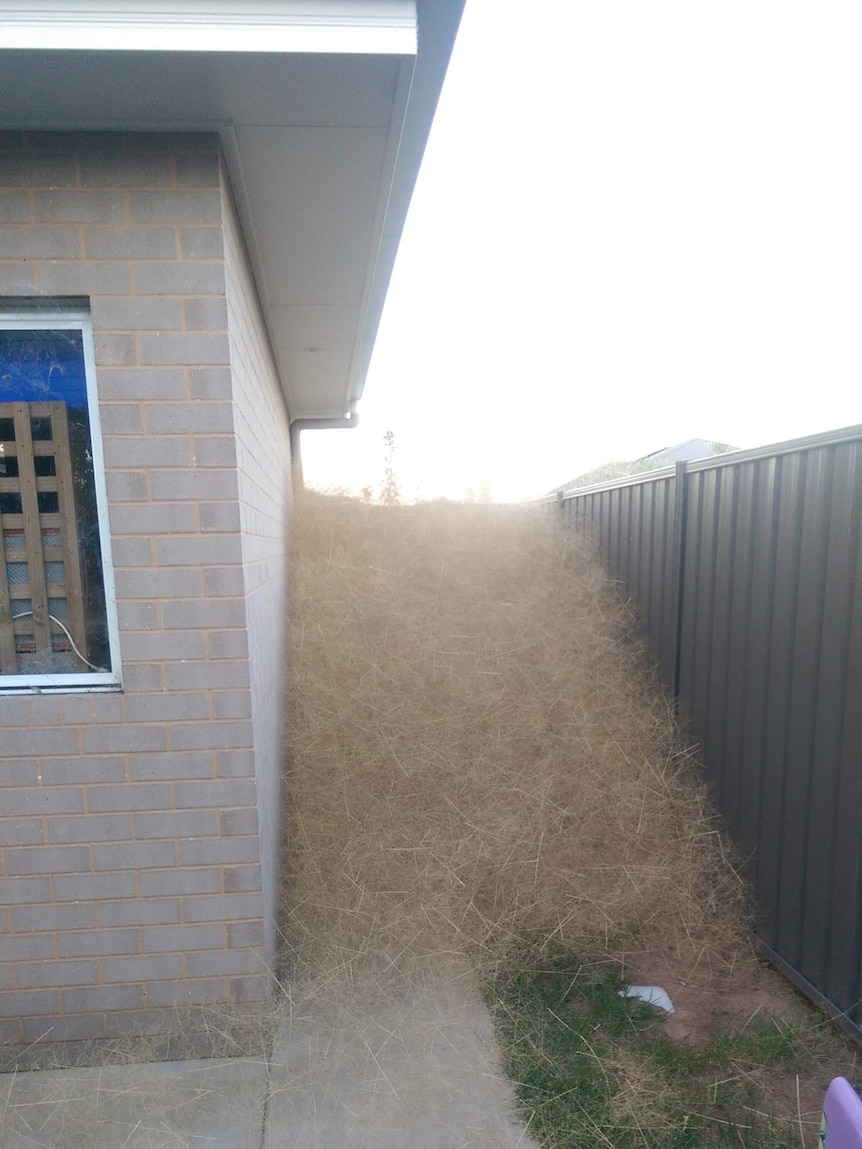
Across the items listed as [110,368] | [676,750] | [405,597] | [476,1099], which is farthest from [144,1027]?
[405,597]

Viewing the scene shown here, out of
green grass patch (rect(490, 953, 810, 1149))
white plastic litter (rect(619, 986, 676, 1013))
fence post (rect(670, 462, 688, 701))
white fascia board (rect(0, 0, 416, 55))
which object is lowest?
white plastic litter (rect(619, 986, 676, 1013))

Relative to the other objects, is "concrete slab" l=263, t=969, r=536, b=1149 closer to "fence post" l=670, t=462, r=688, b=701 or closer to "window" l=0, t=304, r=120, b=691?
"window" l=0, t=304, r=120, b=691

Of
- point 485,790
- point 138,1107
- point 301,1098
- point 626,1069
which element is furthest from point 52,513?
point 626,1069

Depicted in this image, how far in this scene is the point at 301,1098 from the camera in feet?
6.95

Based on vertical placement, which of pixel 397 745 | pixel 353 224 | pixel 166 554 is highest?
pixel 353 224

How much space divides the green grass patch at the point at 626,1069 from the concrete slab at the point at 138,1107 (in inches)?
36.4

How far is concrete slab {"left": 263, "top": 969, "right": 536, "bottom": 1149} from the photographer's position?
6.59 ft

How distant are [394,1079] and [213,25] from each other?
126 inches

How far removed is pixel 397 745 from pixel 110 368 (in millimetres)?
2660

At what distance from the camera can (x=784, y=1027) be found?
2492 mm

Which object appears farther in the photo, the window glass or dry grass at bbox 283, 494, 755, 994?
dry grass at bbox 283, 494, 755, 994

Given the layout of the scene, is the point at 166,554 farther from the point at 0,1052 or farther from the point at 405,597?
the point at 405,597

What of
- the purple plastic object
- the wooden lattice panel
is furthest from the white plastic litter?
the wooden lattice panel

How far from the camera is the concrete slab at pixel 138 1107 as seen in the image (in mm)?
1977
